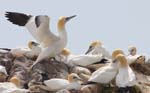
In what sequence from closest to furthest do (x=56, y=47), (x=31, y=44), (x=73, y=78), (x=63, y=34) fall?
(x=73, y=78) < (x=56, y=47) < (x=63, y=34) < (x=31, y=44)

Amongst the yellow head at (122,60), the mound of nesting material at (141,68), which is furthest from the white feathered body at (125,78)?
the mound of nesting material at (141,68)

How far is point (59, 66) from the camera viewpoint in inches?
906

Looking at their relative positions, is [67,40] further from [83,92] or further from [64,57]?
[83,92]

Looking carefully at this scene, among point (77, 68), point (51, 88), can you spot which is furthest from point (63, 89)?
point (77, 68)

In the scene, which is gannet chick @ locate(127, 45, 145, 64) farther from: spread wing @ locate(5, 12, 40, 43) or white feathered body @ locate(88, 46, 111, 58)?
spread wing @ locate(5, 12, 40, 43)

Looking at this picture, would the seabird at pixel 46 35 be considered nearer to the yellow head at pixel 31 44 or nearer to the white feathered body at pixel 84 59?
the yellow head at pixel 31 44

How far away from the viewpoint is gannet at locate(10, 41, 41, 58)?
23.8 metres

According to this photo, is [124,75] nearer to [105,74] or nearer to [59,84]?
[105,74]

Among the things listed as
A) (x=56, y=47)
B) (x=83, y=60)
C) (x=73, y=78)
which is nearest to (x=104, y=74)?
(x=73, y=78)

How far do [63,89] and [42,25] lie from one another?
308 centimetres

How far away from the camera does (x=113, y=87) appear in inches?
835

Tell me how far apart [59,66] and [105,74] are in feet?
7.27

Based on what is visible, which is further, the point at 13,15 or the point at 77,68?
the point at 13,15

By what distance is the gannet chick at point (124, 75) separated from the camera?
67.2 ft
